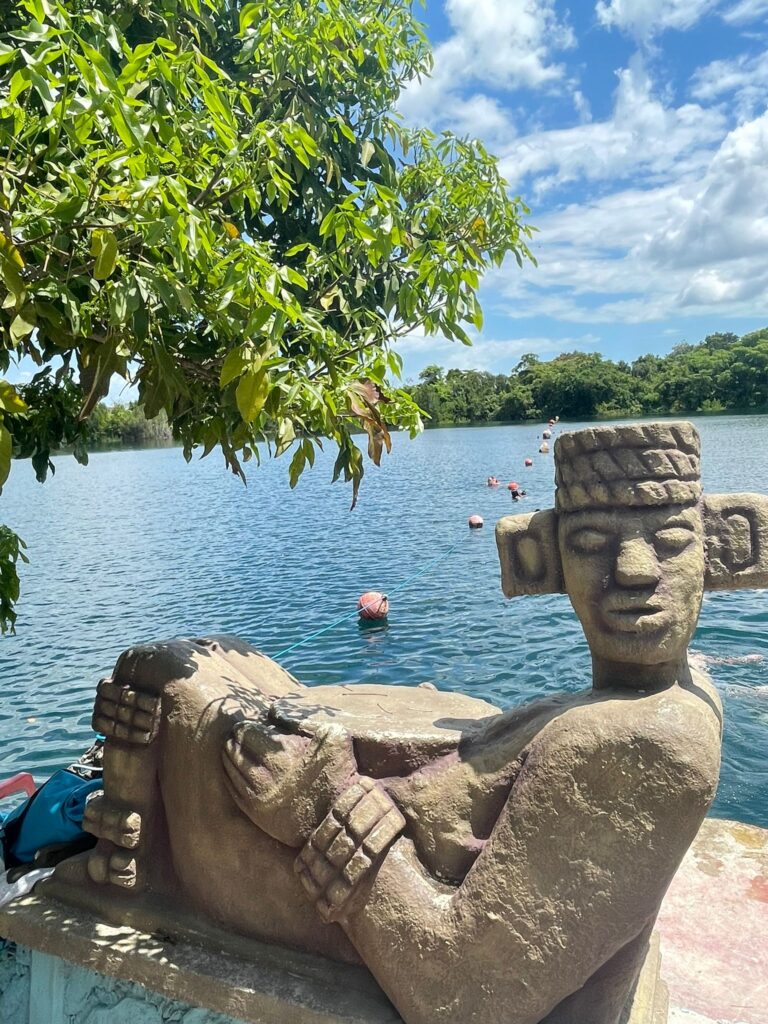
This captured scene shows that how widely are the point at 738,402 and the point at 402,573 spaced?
50355 millimetres

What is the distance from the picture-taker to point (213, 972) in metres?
2.68

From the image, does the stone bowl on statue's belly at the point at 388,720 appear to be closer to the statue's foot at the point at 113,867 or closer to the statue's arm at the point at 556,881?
the statue's arm at the point at 556,881

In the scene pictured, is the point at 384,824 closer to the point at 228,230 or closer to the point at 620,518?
the point at 620,518

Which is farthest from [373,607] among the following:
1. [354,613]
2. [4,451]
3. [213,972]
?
[4,451]

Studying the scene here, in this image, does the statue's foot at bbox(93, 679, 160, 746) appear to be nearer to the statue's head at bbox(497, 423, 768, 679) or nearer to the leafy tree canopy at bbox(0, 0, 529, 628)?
the leafy tree canopy at bbox(0, 0, 529, 628)

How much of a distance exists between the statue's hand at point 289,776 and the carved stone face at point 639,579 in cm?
96

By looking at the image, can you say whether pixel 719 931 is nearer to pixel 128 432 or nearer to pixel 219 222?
pixel 219 222

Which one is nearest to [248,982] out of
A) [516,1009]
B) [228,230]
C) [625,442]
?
[516,1009]

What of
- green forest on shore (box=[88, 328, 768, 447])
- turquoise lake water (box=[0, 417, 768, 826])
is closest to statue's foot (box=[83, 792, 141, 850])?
turquoise lake water (box=[0, 417, 768, 826])

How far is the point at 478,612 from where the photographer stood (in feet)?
36.9

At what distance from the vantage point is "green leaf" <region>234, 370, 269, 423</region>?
2238 millimetres

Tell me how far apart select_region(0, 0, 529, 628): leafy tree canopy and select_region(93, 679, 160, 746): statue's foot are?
0.77 m

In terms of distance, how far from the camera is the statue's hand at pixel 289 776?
8.64 feet

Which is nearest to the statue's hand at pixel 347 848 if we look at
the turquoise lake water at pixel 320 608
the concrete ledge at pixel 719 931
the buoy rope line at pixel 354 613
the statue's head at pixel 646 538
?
the statue's head at pixel 646 538
